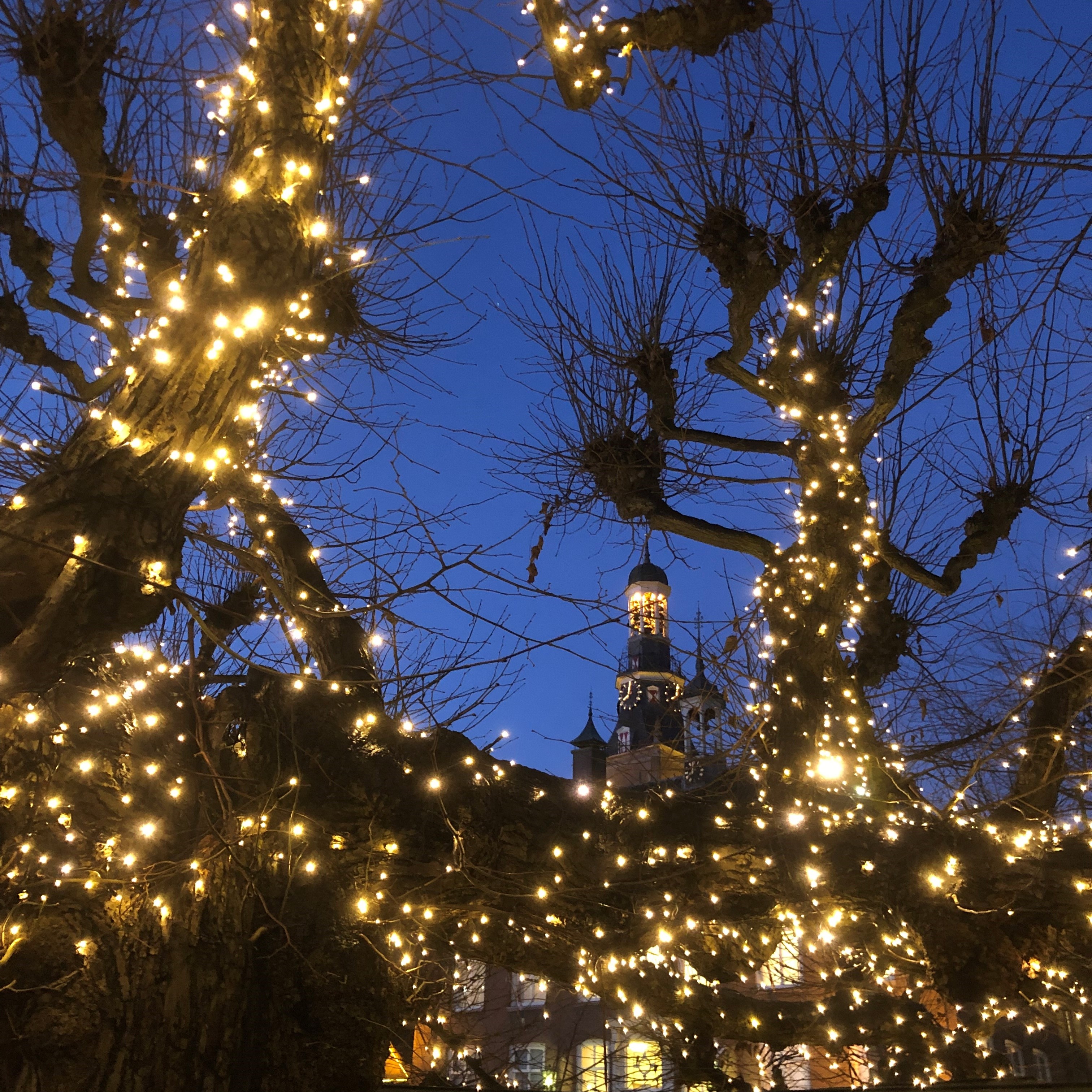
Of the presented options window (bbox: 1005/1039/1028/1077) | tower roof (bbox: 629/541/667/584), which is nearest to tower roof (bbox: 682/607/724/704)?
window (bbox: 1005/1039/1028/1077)

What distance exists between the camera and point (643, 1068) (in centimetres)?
1321

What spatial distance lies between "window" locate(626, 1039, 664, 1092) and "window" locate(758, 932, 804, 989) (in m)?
0.92

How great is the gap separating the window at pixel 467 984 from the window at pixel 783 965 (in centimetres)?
211

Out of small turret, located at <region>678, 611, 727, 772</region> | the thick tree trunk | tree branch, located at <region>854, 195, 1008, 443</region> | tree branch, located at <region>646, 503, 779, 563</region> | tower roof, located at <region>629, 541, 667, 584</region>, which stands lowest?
the thick tree trunk

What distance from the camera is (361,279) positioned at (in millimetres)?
4773

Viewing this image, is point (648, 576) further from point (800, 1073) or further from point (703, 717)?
point (703, 717)

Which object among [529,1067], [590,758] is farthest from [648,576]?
[529,1067]

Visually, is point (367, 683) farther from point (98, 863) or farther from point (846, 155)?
point (846, 155)

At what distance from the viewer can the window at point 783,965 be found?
518 cm

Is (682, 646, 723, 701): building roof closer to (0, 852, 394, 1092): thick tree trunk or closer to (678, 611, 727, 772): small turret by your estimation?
(678, 611, 727, 772): small turret

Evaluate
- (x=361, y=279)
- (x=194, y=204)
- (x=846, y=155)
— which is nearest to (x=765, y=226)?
(x=846, y=155)

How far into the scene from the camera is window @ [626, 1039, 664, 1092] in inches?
243

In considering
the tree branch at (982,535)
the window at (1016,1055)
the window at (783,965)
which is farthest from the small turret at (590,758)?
the tree branch at (982,535)

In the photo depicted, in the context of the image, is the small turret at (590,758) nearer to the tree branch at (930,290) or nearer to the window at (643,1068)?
the window at (643,1068)
